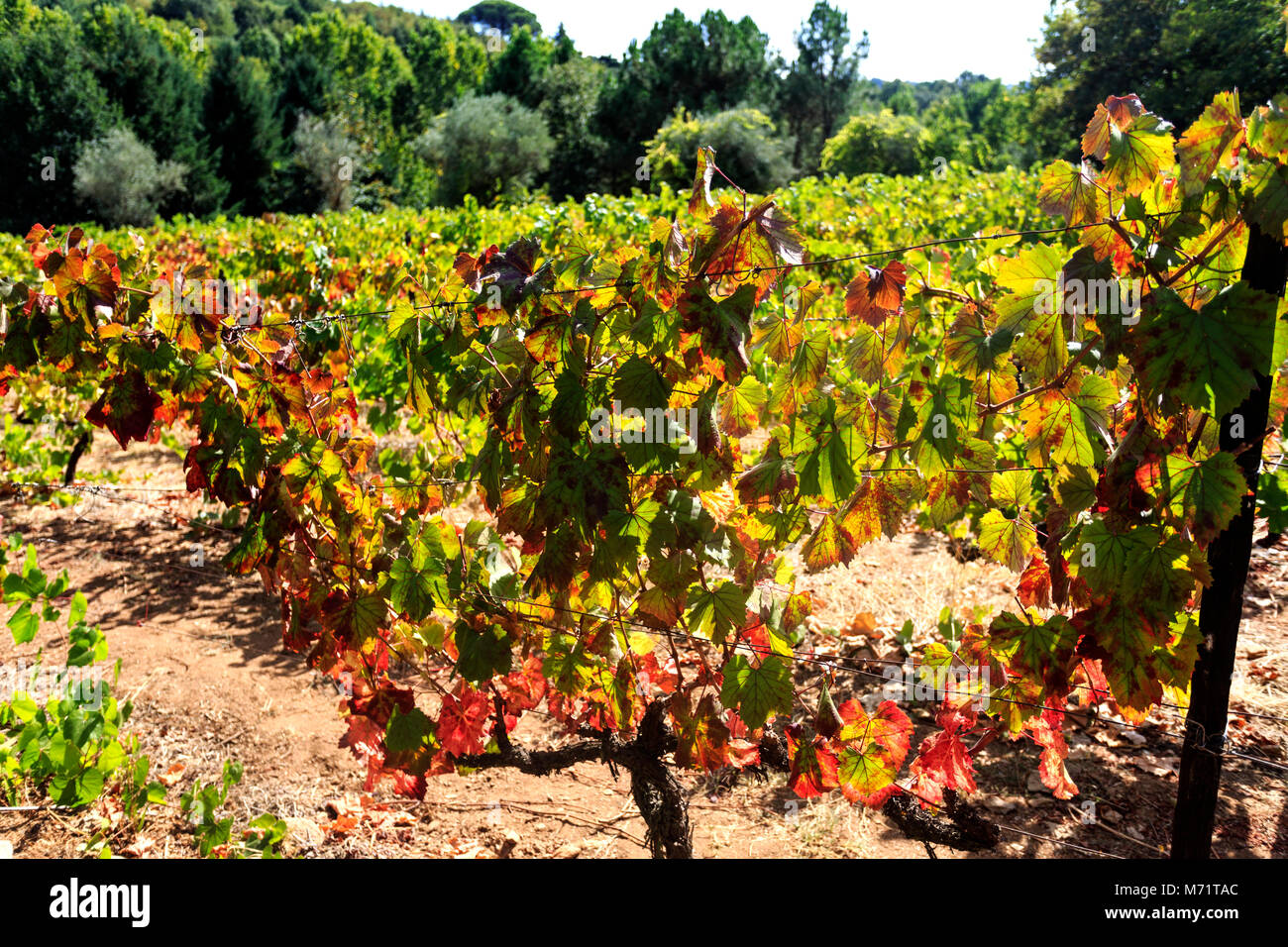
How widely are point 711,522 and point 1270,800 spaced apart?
2263 millimetres

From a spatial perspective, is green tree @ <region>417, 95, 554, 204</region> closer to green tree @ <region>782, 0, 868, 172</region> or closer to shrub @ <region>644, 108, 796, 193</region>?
shrub @ <region>644, 108, 796, 193</region>

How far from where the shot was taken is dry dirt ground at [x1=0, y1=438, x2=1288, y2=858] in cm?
275

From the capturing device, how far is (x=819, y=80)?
53812 millimetres

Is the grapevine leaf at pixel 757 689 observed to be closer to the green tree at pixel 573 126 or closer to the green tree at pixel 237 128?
the green tree at pixel 573 126

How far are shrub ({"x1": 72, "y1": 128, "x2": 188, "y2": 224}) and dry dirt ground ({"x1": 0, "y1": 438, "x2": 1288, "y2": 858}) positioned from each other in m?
31.8

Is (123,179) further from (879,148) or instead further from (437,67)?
(437,67)

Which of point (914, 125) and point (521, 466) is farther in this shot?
point (914, 125)

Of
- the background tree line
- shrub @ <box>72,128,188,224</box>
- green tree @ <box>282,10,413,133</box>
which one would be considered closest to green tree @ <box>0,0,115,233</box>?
the background tree line

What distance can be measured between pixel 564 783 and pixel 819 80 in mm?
56848

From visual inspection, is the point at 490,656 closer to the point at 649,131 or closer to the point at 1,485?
the point at 1,485

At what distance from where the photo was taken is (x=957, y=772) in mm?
2029

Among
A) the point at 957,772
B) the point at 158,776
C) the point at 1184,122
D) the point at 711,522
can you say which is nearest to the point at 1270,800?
the point at 957,772

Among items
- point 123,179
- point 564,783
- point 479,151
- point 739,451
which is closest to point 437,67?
point 479,151

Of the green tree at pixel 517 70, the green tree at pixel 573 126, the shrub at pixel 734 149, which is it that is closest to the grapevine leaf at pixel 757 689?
the shrub at pixel 734 149
